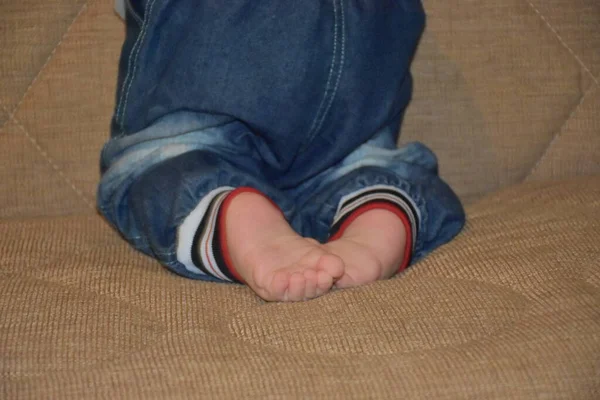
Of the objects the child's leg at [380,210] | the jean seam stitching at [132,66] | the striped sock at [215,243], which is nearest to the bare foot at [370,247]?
the child's leg at [380,210]

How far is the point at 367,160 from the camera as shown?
1010 mm

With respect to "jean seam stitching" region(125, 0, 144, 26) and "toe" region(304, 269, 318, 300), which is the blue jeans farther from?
"toe" region(304, 269, 318, 300)

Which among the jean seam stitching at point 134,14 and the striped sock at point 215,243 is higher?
the jean seam stitching at point 134,14

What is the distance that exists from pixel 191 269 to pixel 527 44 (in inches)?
23.6

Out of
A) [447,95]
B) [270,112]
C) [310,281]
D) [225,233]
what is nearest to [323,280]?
[310,281]

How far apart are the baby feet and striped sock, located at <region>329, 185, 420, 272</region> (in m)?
0.01

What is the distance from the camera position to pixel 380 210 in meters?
0.90

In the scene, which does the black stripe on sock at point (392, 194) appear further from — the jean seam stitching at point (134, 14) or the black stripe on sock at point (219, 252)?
the jean seam stitching at point (134, 14)

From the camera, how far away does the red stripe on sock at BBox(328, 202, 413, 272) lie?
885 millimetres

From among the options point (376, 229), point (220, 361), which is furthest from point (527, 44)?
point (220, 361)

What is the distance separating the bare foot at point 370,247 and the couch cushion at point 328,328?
0.02 metres

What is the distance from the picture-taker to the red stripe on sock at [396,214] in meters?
0.89

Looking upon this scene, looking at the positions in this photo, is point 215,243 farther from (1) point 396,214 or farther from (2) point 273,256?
(1) point 396,214

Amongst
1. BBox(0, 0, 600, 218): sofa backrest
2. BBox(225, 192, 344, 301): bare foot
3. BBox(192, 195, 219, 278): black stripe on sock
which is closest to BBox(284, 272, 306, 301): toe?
BBox(225, 192, 344, 301): bare foot
